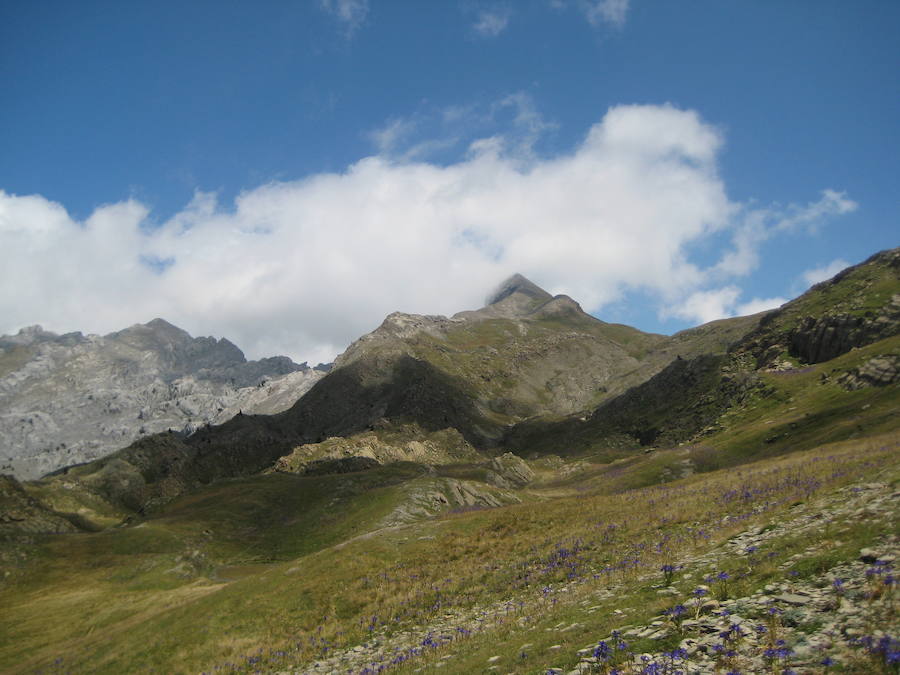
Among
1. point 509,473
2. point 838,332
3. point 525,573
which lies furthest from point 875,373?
point 525,573

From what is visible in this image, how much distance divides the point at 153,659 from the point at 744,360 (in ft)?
536

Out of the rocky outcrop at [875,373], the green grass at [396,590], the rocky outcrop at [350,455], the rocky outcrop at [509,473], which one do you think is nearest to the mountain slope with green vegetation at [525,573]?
the green grass at [396,590]

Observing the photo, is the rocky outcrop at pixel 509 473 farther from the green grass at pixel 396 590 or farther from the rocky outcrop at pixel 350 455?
the green grass at pixel 396 590

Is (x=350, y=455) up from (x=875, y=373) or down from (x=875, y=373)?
up

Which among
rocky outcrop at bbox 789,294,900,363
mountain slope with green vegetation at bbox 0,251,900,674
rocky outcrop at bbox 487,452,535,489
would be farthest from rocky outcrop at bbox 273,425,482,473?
rocky outcrop at bbox 789,294,900,363

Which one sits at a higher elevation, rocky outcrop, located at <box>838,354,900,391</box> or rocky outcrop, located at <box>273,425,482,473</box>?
rocky outcrop, located at <box>273,425,482,473</box>

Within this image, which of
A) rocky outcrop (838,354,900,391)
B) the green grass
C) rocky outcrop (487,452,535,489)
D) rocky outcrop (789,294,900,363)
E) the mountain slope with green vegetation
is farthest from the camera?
rocky outcrop (487,452,535,489)

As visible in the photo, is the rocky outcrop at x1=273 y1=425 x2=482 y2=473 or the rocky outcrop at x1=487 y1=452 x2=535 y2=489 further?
the rocky outcrop at x1=273 y1=425 x2=482 y2=473

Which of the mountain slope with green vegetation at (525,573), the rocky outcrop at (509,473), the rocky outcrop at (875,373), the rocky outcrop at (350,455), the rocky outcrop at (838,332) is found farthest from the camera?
the rocky outcrop at (350,455)

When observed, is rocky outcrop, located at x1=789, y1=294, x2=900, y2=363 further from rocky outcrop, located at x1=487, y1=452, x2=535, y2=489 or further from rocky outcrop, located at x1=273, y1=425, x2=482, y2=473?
rocky outcrop, located at x1=273, y1=425, x2=482, y2=473

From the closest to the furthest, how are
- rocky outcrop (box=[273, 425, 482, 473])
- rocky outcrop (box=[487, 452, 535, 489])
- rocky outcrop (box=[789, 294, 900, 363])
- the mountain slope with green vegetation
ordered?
the mountain slope with green vegetation → rocky outcrop (box=[789, 294, 900, 363]) → rocky outcrop (box=[487, 452, 535, 489]) → rocky outcrop (box=[273, 425, 482, 473])

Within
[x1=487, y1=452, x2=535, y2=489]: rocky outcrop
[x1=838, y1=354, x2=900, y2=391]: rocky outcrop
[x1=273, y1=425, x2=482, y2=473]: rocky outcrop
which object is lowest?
[x1=487, y1=452, x2=535, y2=489]: rocky outcrop

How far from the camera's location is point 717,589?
12.6 metres

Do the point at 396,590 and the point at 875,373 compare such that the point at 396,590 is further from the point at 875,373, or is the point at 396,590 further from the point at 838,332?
the point at 838,332
